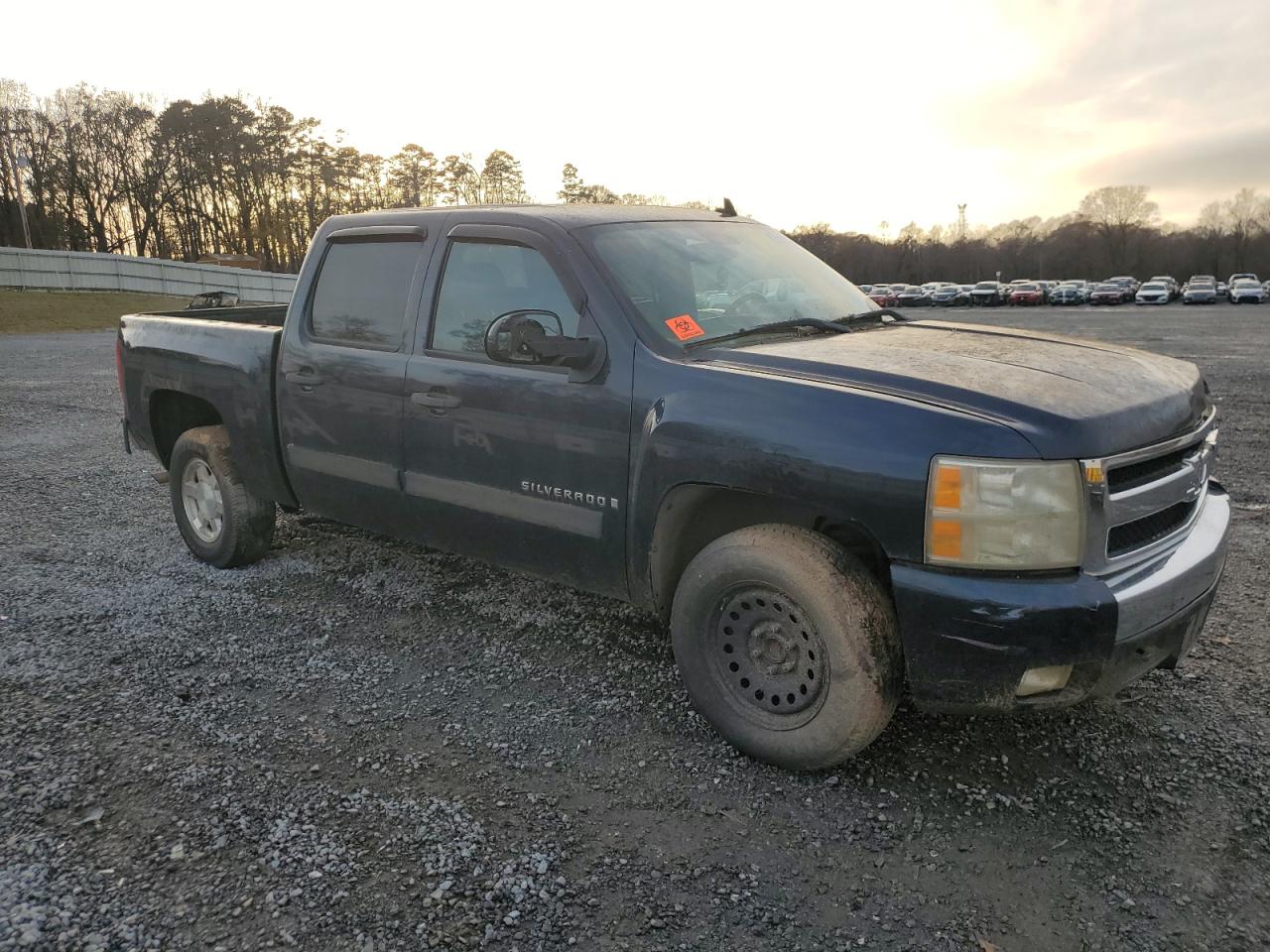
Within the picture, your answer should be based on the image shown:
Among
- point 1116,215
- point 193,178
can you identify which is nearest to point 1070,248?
point 1116,215

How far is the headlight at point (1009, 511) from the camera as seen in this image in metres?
2.57

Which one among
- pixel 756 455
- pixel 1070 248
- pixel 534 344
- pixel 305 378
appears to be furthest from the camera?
pixel 1070 248

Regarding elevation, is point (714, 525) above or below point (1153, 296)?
above

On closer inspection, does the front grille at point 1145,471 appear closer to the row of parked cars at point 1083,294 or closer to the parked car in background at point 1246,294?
the row of parked cars at point 1083,294

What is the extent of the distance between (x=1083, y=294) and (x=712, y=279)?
56945 millimetres

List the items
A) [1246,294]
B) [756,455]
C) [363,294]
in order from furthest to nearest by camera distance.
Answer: [1246,294], [363,294], [756,455]

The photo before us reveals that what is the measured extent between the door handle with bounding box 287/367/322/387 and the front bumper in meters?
2.93

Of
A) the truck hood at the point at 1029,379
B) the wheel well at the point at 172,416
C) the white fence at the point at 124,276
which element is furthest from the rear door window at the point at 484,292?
the white fence at the point at 124,276

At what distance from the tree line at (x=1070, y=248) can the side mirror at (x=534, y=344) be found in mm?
94135

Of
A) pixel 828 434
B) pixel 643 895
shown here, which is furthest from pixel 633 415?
pixel 643 895

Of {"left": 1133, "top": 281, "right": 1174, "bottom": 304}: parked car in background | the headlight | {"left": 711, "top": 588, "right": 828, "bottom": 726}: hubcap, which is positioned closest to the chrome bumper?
the headlight

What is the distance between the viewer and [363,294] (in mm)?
4320

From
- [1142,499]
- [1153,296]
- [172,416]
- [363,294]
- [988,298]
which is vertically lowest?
[988,298]

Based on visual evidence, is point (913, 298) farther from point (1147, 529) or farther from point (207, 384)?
point (1147, 529)
